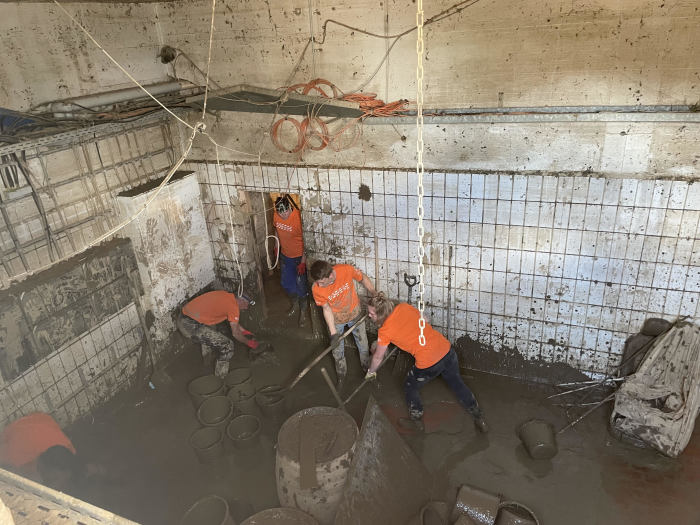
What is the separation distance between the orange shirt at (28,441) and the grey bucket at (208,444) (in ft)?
3.34

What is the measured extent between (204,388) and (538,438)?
3238 mm

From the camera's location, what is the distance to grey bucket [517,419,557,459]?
4422mm

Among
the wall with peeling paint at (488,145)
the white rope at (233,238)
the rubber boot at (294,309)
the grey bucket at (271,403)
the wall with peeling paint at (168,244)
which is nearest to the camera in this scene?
the wall with peeling paint at (488,145)

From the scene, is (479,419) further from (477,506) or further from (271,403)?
(271,403)

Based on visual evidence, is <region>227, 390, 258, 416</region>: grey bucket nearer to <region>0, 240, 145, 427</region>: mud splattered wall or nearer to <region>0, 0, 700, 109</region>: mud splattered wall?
<region>0, 240, 145, 427</region>: mud splattered wall

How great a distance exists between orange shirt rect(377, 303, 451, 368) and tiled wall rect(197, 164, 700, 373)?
1084 mm

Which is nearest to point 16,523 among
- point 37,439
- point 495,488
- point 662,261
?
point 37,439

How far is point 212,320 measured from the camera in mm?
5727

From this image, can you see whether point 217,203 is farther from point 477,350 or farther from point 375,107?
point 477,350

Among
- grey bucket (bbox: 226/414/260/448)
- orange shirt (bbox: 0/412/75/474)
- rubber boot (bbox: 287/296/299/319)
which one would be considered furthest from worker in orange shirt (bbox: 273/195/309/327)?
orange shirt (bbox: 0/412/75/474)

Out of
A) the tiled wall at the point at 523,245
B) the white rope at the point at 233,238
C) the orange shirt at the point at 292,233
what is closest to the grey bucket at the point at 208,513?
the white rope at the point at 233,238

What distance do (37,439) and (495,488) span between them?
3653 mm

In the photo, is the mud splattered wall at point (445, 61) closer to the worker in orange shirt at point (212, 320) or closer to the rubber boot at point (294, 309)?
the worker in orange shirt at point (212, 320)

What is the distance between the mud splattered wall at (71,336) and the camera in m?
4.39
